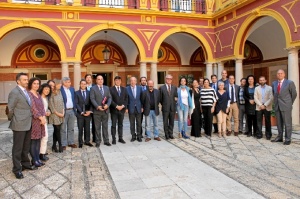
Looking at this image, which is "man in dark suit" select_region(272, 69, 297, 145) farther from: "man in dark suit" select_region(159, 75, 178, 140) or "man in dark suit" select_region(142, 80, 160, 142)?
"man in dark suit" select_region(142, 80, 160, 142)

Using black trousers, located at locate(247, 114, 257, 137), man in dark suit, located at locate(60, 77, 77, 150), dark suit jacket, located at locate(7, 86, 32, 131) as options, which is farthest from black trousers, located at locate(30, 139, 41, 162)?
black trousers, located at locate(247, 114, 257, 137)

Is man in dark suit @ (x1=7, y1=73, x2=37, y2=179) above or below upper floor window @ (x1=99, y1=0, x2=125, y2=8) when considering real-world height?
below

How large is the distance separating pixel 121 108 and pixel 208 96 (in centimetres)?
232

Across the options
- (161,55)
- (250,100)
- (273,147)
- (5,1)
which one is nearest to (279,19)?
(250,100)

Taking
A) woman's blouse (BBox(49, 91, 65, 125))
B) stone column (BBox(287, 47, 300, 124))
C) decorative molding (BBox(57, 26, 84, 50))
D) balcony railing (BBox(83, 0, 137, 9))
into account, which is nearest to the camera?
woman's blouse (BBox(49, 91, 65, 125))

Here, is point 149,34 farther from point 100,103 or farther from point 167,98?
point 100,103

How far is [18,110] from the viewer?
13.8 feet

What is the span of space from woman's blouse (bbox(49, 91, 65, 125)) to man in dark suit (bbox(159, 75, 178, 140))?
2494 millimetres

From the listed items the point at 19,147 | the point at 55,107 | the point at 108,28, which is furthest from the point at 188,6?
the point at 19,147

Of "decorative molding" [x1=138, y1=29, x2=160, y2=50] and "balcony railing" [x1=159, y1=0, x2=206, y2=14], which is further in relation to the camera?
"balcony railing" [x1=159, y1=0, x2=206, y2=14]

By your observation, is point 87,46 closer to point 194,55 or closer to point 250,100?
point 194,55

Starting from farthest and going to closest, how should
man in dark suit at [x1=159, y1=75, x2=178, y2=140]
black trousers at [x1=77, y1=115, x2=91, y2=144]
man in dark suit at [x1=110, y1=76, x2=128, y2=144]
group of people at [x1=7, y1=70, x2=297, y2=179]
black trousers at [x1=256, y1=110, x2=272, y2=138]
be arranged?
1. man in dark suit at [x1=159, y1=75, x2=178, y2=140]
2. black trousers at [x1=256, y1=110, x2=272, y2=138]
3. man in dark suit at [x1=110, y1=76, x2=128, y2=144]
4. black trousers at [x1=77, y1=115, x2=91, y2=144]
5. group of people at [x1=7, y1=70, x2=297, y2=179]

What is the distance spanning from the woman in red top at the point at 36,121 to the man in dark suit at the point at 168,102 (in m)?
3.07

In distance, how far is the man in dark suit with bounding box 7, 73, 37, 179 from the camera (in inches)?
163
